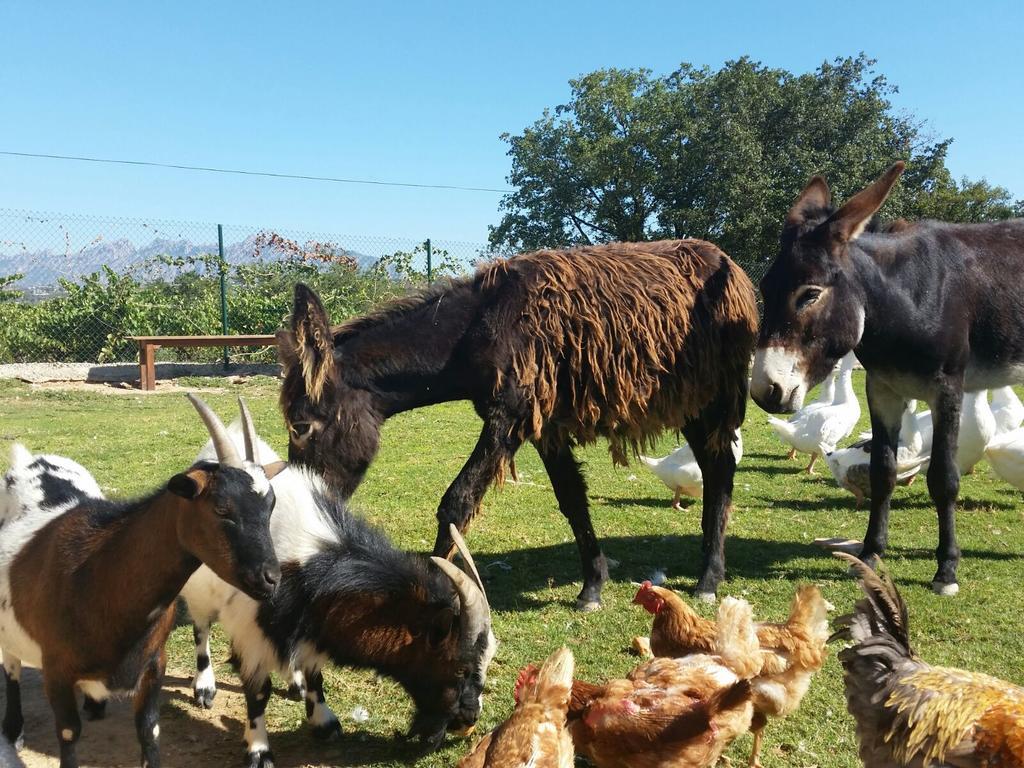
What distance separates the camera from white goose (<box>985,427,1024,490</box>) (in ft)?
22.8

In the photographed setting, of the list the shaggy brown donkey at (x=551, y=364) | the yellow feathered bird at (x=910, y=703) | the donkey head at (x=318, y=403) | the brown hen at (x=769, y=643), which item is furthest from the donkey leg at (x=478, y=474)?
the yellow feathered bird at (x=910, y=703)

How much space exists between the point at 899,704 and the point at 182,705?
3385 mm

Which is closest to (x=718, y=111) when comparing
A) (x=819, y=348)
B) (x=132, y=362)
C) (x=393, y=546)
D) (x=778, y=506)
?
(x=132, y=362)

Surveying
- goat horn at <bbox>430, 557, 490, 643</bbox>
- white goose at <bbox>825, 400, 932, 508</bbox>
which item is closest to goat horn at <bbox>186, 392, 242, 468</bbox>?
goat horn at <bbox>430, 557, 490, 643</bbox>

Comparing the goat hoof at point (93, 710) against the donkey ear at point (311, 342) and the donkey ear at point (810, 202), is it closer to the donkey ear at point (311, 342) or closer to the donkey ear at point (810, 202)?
the donkey ear at point (311, 342)

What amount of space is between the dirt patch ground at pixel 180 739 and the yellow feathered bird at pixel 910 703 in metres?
2.22

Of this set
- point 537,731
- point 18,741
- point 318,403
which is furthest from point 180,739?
point 537,731

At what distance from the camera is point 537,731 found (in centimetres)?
299

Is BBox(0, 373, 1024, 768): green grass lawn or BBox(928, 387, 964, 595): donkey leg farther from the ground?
BBox(928, 387, 964, 595): donkey leg

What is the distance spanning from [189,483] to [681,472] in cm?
555

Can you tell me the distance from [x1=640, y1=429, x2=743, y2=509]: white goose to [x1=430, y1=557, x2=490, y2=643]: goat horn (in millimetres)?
4427

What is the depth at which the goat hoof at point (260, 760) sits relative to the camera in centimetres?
343

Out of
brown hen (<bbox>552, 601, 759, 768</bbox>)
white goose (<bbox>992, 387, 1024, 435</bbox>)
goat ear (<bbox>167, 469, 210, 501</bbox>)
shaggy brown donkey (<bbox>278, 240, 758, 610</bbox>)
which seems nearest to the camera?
goat ear (<bbox>167, 469, 210, 501</bbox>)

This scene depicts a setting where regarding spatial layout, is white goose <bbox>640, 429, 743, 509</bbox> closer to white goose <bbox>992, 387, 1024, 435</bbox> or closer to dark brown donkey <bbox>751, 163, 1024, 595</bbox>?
dark brown donkey <bbox>751, 163, 1024, 595</bbox>
